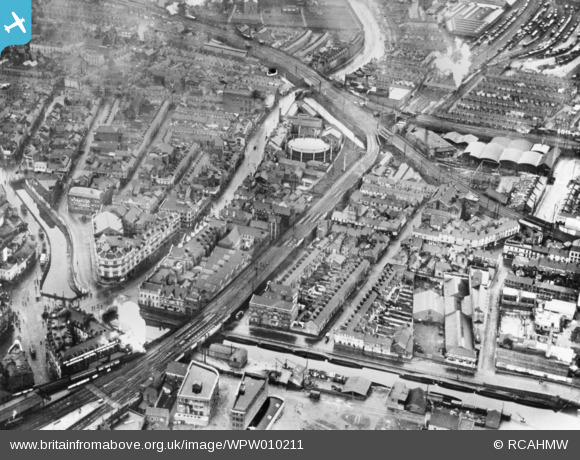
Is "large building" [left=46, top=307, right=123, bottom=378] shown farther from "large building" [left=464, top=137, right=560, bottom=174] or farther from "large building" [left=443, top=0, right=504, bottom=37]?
"large building" [left=443, top=0, right=504, bottom=37]

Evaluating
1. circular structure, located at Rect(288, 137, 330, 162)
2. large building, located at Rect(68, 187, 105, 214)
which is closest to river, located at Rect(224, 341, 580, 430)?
large building, located at Rect(68, 187, 105, 214)

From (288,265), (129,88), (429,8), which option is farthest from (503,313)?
(429,8)

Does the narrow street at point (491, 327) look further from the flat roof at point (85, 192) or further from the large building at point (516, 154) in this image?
the flat roof at point (85, 192)

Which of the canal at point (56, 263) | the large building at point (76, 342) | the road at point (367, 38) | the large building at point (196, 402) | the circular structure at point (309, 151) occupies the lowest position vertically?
the large building at point (196, 402)

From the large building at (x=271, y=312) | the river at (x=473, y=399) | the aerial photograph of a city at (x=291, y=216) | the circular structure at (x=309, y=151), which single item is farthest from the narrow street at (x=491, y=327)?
the circular structure at (x=309, y=151)

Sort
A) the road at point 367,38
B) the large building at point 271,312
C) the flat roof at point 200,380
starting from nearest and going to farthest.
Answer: the flat roof at point 200,380 → the large building at point 271,312 → the road at point 367,38

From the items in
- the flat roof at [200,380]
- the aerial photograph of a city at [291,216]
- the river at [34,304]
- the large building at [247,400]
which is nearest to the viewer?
the large building at [247,400]

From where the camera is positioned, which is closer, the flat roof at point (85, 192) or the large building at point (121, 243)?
the large building at point (121, 243)
